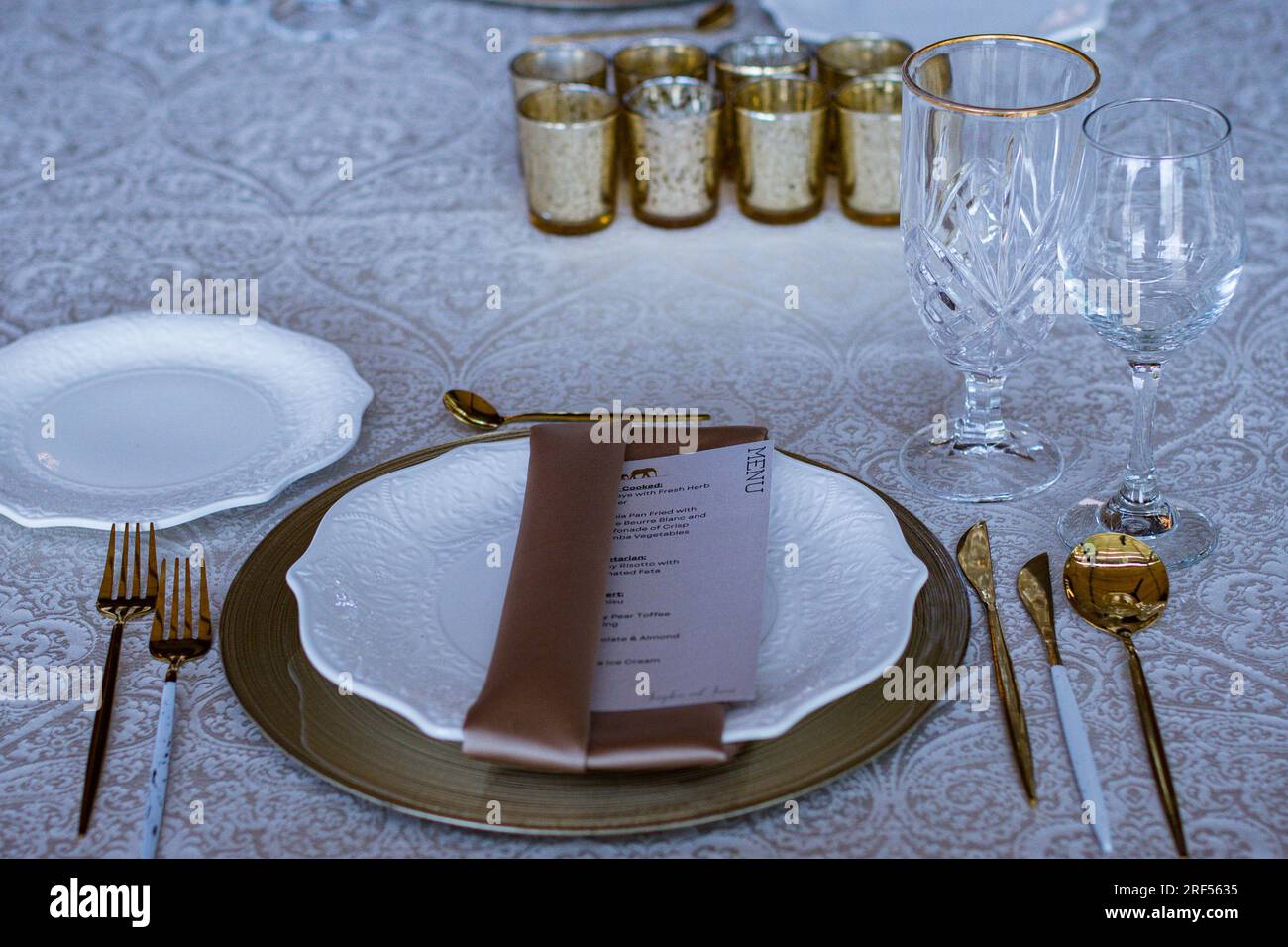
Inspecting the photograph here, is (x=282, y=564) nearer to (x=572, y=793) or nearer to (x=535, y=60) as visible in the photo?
(x=572, y=793)

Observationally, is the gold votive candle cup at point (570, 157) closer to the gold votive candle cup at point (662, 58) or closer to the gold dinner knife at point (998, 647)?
the gold votive candle cup at point (662, 58)

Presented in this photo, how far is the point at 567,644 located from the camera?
0.60 m

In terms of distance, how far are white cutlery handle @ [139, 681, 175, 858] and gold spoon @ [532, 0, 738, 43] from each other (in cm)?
92

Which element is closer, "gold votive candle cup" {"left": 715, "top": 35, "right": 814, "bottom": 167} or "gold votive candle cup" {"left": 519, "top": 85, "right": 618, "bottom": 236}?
"gold votive candle cup" {"left": 519, "top": 85, "right": 618, "bottom": 236}

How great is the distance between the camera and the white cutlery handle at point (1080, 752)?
55 centimetres

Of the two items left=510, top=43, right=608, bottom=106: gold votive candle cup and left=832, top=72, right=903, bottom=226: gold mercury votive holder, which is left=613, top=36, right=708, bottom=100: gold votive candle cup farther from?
left=832, top=72, right=903, bottom=226: gold mercury votive holder

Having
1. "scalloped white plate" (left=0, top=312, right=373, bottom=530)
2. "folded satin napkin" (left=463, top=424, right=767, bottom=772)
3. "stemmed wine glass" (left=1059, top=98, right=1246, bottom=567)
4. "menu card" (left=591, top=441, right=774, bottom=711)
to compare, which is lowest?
"scalloped white plate" (left=0, top=312, right=373, bottom=530)

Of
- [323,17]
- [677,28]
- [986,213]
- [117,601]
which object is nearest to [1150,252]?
[986,213]

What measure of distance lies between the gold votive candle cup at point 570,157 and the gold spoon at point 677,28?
1.03 feet

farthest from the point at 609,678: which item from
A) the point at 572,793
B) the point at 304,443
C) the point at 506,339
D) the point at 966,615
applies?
the point at 506,339

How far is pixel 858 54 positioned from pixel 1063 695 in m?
0.73

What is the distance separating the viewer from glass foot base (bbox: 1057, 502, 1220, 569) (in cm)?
70

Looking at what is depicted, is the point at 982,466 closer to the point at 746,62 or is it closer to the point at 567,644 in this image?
the point at 567,644

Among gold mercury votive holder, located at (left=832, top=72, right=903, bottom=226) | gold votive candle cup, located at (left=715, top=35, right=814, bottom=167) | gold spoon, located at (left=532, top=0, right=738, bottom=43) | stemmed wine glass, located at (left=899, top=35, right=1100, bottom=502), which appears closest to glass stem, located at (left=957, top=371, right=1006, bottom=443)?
stemmed wine glass, located at (left=899, top=35, right=1100, bottom=502)
